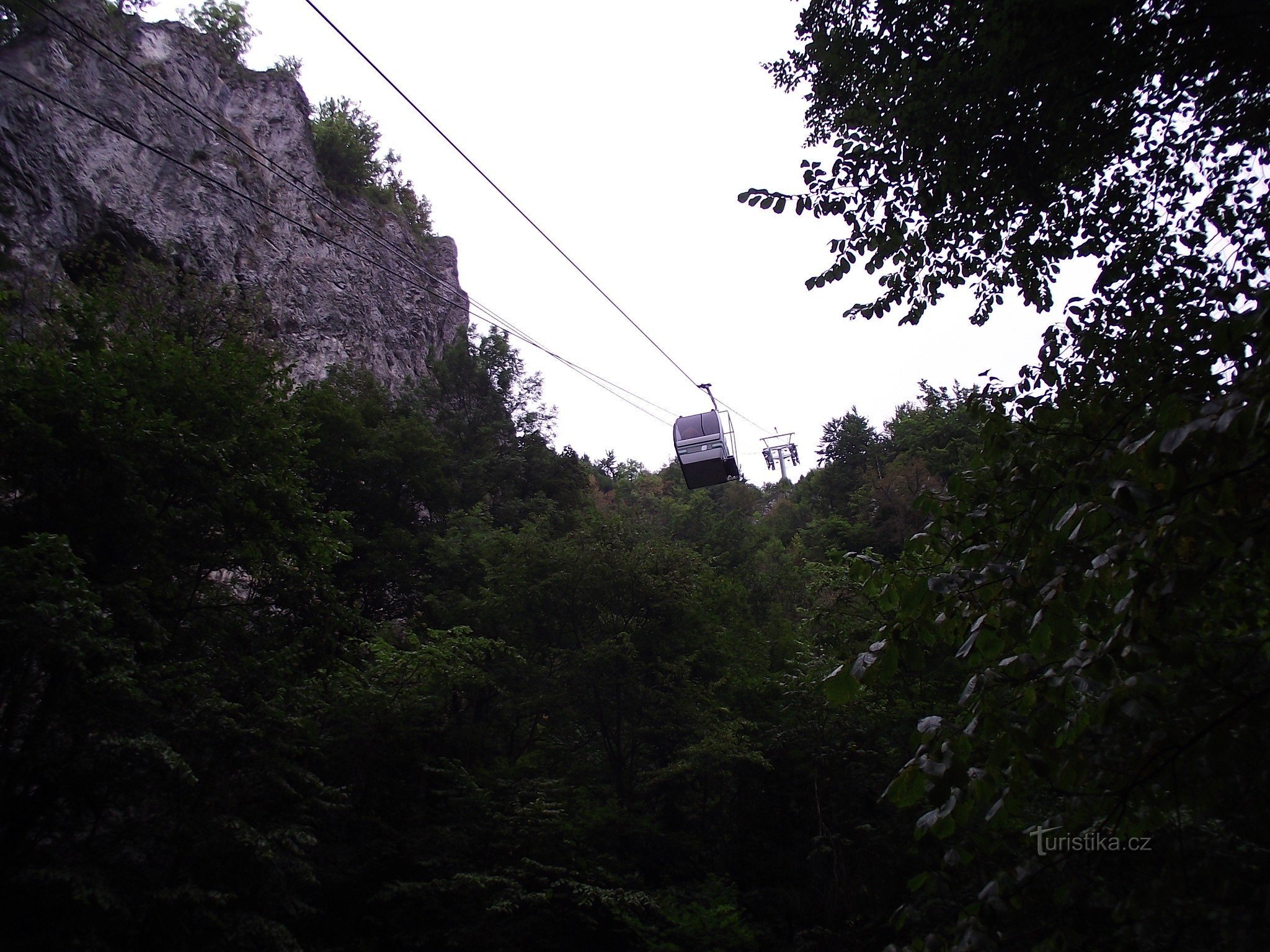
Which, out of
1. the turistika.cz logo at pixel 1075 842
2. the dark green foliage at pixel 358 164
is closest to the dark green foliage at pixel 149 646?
the turistika.cz logo at pixel 1075 842

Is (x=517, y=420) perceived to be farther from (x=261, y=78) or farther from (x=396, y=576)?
(x=261, y=78)

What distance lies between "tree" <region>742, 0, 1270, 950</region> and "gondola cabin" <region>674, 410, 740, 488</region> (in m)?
9.57

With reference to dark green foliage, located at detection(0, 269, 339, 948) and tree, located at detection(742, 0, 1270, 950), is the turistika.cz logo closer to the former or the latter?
tree, located at detection(742, 0, 1270, 950)

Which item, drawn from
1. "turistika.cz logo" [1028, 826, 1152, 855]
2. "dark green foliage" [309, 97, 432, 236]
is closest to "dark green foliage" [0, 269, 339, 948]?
"turistika.cz logo" [1028, 826, 1152, 855]

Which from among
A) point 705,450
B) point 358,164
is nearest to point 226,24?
point 358,164

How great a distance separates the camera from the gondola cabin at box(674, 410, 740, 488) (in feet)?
47.0

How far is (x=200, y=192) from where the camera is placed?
25.6 m

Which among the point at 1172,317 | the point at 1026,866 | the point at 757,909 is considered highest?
the point at 1172,317

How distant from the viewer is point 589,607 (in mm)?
13531

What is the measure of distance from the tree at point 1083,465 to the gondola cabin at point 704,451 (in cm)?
957

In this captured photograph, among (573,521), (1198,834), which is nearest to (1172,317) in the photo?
(1198,834)

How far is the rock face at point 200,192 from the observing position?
67.4 ft

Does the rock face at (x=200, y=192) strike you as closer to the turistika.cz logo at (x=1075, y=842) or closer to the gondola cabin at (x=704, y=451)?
the gondola cabin at (x=704, y=451)

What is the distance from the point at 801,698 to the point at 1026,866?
11176 mm
